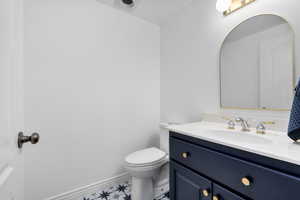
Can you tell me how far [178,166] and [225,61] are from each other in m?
1.03

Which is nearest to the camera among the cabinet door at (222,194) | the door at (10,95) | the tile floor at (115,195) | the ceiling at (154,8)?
the door at (10,95)

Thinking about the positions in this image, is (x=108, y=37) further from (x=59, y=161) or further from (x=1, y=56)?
(x=59, y=161)

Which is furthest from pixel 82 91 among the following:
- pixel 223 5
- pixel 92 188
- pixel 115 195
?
pixel 223 5

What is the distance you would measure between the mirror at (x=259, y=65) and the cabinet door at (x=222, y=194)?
71cm

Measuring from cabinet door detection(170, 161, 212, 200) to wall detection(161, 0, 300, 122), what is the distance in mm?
678

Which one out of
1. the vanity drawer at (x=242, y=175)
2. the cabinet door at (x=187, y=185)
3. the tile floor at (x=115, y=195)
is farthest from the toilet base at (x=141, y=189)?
the vanity drawer at (x=242, y=175)

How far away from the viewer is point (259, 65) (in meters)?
1.07

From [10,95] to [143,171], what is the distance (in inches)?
43.3

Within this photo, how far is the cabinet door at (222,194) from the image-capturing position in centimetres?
68

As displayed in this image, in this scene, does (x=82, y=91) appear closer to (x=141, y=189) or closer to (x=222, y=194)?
(x=141, y=189)

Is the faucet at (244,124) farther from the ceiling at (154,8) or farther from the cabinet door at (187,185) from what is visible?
the ceiling at (154,8)

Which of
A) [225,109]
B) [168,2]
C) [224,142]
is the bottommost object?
[224,142]

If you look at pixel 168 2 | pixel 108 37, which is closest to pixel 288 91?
pixel 168 2

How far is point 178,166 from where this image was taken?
100 cm
